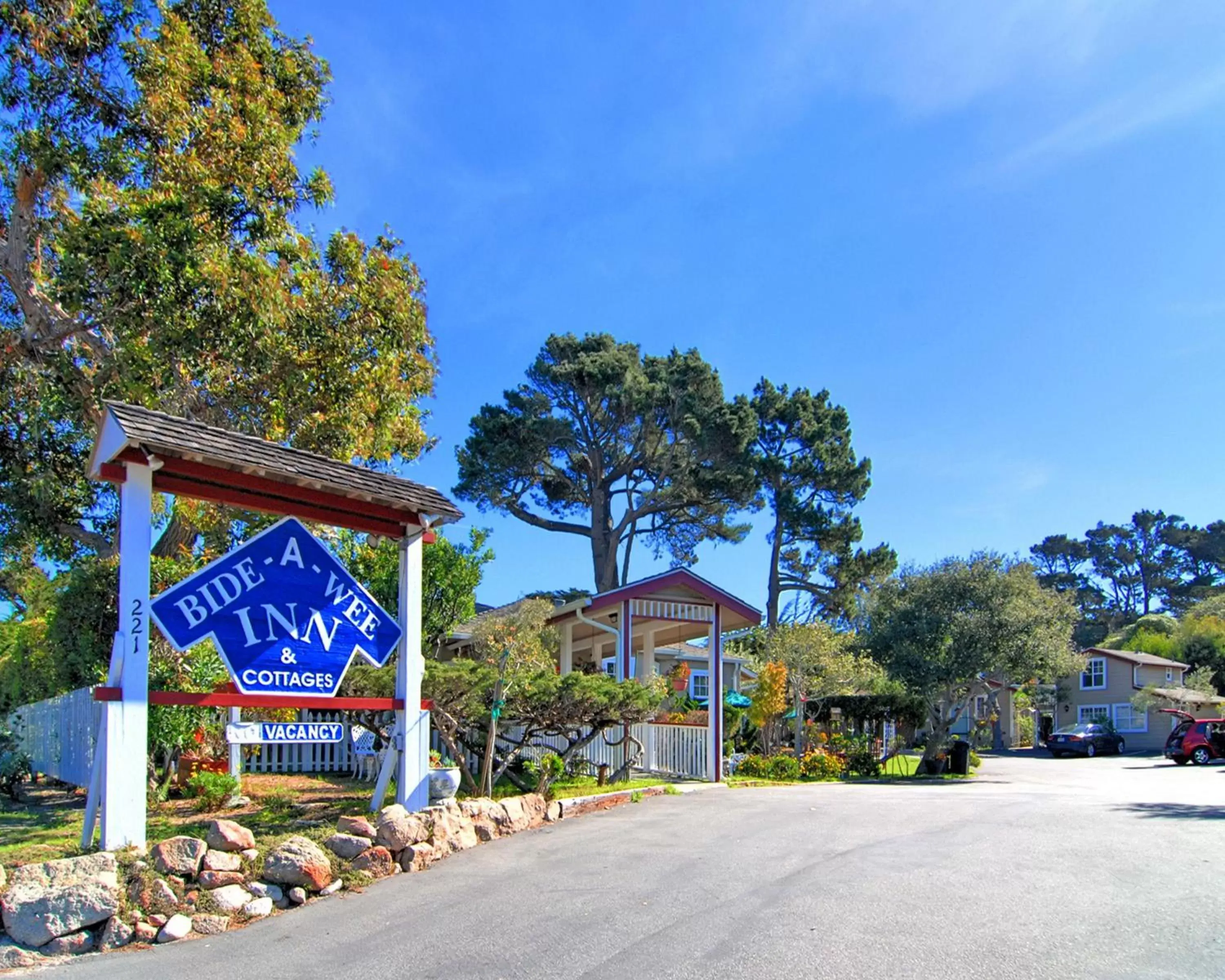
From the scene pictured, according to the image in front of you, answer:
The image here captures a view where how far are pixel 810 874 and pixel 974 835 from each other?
11.0ft

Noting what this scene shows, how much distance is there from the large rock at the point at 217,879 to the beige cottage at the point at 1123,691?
42.4 m

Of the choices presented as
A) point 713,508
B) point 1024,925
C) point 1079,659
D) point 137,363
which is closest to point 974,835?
point 1024,925

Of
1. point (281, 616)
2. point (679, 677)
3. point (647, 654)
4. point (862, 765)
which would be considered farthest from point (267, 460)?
point (679, 677)

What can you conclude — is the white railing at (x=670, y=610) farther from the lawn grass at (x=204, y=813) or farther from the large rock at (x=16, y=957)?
the large rock at (x=16, y=957)

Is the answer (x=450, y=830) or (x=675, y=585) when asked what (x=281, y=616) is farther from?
(x=675, y=585)

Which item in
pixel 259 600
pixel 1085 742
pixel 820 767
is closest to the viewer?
pixel 259 600

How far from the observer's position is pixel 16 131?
14367mm

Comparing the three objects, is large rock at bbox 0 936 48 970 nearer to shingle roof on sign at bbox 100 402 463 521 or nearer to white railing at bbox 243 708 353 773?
shingle roof on sign at bbox 100 402 463 521

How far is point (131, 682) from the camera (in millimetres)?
7820

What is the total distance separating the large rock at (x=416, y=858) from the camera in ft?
28.3

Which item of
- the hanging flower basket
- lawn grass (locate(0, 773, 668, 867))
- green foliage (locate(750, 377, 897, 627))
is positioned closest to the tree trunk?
green foliage (locate(750, 377, 897, 627))

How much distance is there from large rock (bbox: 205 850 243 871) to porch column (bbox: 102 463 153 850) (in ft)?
2.23

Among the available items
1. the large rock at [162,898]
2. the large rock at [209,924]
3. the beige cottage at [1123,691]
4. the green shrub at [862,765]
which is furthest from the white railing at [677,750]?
the beige cottage at [1123,691]

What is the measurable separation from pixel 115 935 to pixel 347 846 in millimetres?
2153
